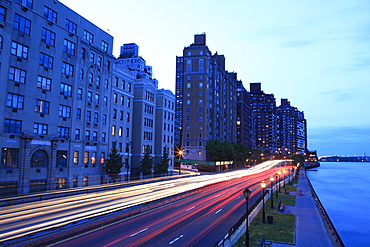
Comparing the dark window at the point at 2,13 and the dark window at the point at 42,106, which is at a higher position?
the dark window at the point at 2,13

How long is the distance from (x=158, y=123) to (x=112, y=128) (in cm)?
1948

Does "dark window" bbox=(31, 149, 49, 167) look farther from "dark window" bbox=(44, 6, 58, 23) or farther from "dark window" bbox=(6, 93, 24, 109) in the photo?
"dark window" bbox=(44, 6, 58, 23)

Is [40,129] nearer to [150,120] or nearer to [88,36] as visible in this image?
[88,36]

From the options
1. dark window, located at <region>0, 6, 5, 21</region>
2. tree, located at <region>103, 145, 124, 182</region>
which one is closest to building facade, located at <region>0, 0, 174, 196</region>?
dark window, located at <region>0, 6, 5, 21</region>

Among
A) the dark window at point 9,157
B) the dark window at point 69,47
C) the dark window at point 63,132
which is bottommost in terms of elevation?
the dark window at point 9,157

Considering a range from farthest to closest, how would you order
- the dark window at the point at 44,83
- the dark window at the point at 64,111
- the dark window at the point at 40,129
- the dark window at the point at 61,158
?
the dark window at the point at 64,111
the dark window at the point at 61,158
the dark window at the point at 44,83
the dark window at the point at 40,129

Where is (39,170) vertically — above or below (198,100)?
below

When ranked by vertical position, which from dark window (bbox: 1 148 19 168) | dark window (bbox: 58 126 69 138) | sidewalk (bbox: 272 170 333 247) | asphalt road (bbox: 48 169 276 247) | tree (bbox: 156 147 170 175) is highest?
dark window (bbox: 58 126 69 138)

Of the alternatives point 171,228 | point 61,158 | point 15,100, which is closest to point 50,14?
point 15,100

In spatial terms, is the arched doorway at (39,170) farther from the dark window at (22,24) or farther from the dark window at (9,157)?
the dark window at (22,24)

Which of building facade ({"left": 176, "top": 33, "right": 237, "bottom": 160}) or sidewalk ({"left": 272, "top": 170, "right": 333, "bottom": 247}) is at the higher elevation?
building facade ({"left": 176, "top": 33, "right": 237, "bottom": 160})

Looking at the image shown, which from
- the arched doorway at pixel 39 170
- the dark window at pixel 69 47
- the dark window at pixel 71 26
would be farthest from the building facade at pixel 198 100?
the arched doorway at pixel 39 170

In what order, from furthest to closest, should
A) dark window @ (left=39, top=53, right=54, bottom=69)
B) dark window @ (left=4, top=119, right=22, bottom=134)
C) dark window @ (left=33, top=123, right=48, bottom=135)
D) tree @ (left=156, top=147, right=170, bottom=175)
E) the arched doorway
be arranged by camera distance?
tree @ (left=156, top=147, right=170, bottom=175), dark window @ (left=39, top=53, right=54, bottom=69), dark window @ (left=33, top=123, right=48, bottom=135), the arched doorway, dark window @ (left=4, top=119, right=22, bottom=134)

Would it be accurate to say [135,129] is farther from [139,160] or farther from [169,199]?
[169,199]
